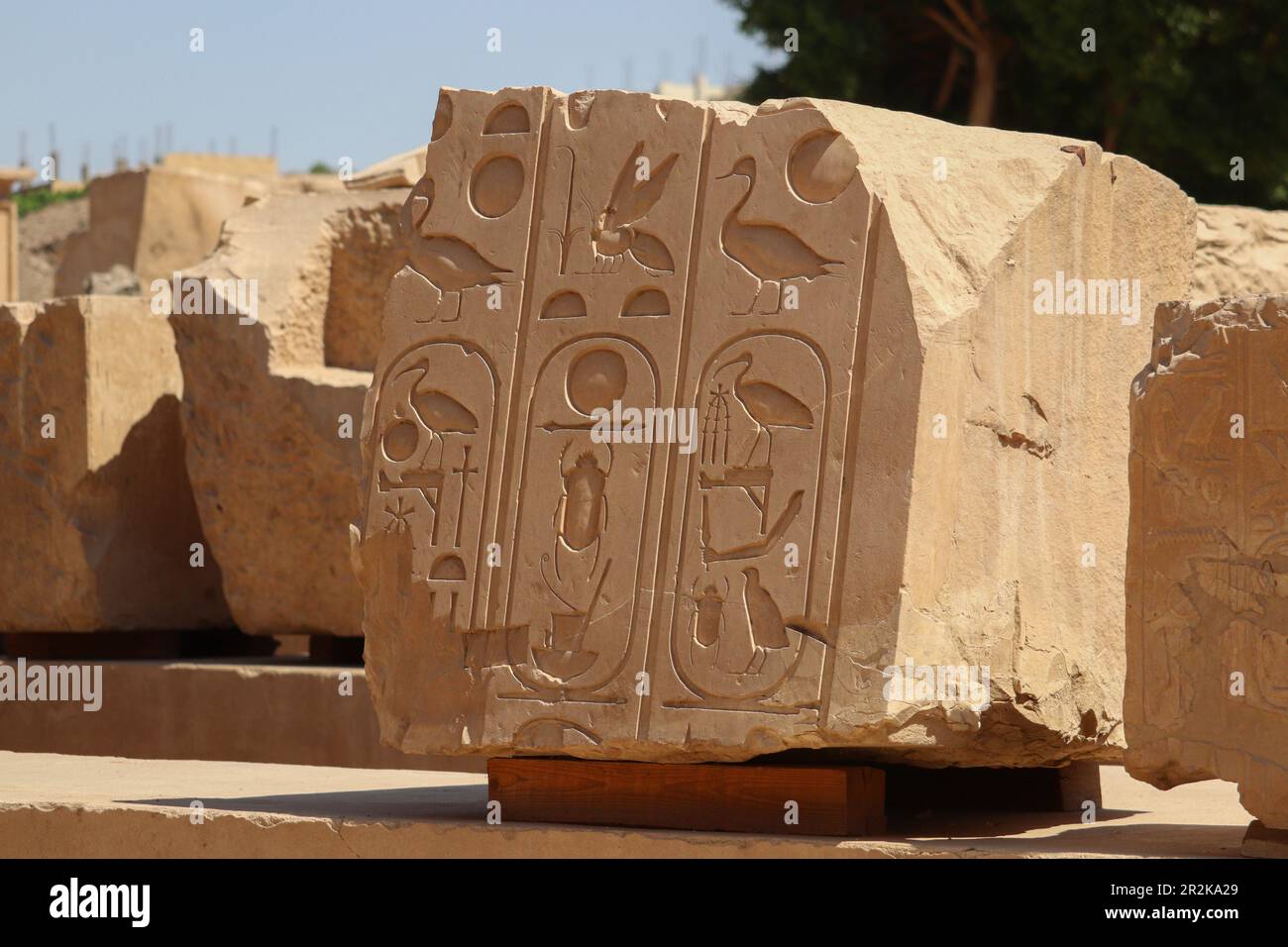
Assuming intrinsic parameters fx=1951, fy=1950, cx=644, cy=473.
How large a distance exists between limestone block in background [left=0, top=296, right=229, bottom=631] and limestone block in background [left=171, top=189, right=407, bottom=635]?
1.46ft

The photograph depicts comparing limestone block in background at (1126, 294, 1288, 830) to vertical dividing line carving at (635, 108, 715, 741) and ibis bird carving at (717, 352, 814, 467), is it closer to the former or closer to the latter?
ibis bird carving at (717, 352, 814, 467)

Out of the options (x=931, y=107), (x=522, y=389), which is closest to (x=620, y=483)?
(x=522, y=389)

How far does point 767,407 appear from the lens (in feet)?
15.3

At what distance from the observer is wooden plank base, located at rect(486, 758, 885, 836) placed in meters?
4.70

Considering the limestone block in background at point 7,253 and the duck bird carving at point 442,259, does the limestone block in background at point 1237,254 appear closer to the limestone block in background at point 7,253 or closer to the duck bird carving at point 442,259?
the duck bird carving at point 442,259

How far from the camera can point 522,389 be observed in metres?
5.02

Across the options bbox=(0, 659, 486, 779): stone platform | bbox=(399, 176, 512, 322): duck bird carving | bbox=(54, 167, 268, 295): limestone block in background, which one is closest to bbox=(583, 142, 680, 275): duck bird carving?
bbox=(399, 176, 512, 322): duck bird carving

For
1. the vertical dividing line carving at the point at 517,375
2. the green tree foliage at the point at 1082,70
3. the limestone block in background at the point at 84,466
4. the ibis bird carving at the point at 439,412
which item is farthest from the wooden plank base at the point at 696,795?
the green tree foliage at the point at 1082,70

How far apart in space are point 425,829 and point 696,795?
68 cm

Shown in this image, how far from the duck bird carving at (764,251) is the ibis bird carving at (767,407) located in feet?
0.55

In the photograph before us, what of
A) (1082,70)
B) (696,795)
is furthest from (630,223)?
(1082,70)

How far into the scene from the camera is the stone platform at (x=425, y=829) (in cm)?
450

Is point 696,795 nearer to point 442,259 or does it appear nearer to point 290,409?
point 442,259

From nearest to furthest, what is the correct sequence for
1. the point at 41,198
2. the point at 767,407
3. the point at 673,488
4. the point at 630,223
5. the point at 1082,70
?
1. the point at 767,407
2. the point at 673,488
3. the point at 630,223
4. the point at 1082,70
5. the point at 41,198
